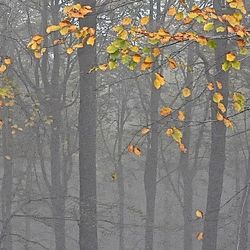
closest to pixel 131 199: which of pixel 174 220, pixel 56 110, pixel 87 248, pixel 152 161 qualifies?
pixel 174 220

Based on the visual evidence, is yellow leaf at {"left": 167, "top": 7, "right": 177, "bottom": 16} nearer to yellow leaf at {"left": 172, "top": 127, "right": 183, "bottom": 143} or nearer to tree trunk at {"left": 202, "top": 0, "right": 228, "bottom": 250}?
yellow leaf at {"left": 172, "top": 127, "right": 183, "bottom": 143}

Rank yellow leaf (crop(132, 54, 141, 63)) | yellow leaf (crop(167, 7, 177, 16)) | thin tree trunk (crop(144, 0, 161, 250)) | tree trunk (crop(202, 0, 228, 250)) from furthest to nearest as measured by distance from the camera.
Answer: thin tree trunk (crop(144, 0, 161, 250))
tree trunk (crop(202, 0, 228, 250))
yellow leaf (crop(167, 7, 177, 16))
yellow leaf (crop(132, 54, 141, 63))

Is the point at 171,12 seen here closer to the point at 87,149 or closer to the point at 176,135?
the point at 176,135

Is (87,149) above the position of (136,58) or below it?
below

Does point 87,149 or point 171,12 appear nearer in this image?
point 171,12

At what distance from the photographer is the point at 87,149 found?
32.9 ft

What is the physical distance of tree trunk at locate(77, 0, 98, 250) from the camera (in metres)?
9.94

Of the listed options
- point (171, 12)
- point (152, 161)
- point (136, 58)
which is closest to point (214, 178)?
point (152, 161)

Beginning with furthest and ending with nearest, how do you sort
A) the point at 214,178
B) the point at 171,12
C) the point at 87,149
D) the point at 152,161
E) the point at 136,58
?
the point at 152,161 → the point at 214,178 → the point at 87,149 → the point at 171,12 → the point at 136,58

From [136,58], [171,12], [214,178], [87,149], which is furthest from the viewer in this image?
[214,178]

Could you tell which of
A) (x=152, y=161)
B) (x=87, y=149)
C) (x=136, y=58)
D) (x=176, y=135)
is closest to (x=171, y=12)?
(x=136, y=58)

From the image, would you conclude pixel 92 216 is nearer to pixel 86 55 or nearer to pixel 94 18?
pixel 86 55

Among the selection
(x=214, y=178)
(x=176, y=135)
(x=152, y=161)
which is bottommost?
(x=214, y=178)

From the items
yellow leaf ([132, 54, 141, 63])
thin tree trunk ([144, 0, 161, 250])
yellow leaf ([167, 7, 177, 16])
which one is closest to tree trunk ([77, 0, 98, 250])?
yellow leaf ([167, 7, 177, 16])
